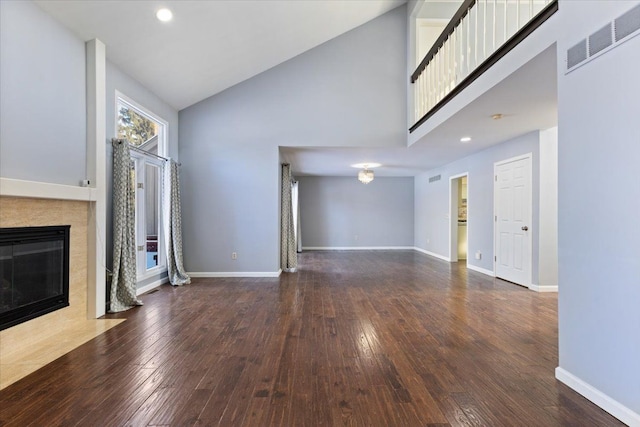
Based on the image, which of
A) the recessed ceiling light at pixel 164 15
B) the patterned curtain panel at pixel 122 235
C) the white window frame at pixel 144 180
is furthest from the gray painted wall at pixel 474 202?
the white window frame at pixel 144 180

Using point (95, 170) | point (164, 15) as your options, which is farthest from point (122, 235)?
point (164, 15)

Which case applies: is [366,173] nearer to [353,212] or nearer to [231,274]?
[353,212]

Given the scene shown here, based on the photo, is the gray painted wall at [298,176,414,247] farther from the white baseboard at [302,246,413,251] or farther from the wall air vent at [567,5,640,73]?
the wall air vent at [567,5,640,73]

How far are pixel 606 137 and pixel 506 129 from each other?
2974mm

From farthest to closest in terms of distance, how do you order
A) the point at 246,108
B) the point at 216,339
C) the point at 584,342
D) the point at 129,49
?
Answer: 1. the point at 246,108
2. the point at 129,49
3. the point at 216,339
4. the point at 584,342

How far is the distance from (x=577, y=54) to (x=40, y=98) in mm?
4105

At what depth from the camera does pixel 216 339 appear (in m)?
2.94

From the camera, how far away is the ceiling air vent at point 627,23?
1.67m

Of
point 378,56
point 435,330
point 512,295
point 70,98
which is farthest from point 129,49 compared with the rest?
point 512,295

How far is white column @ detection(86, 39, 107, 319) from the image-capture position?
349 cm

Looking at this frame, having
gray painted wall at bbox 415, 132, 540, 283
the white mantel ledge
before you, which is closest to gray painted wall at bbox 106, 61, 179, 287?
the white mantel ledge

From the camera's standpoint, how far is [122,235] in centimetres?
384

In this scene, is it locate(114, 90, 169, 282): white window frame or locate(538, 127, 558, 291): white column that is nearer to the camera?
locate(114, 90, 169, 282): white window frame

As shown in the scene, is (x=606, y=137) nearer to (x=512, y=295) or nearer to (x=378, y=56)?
(x=512, y=295)
